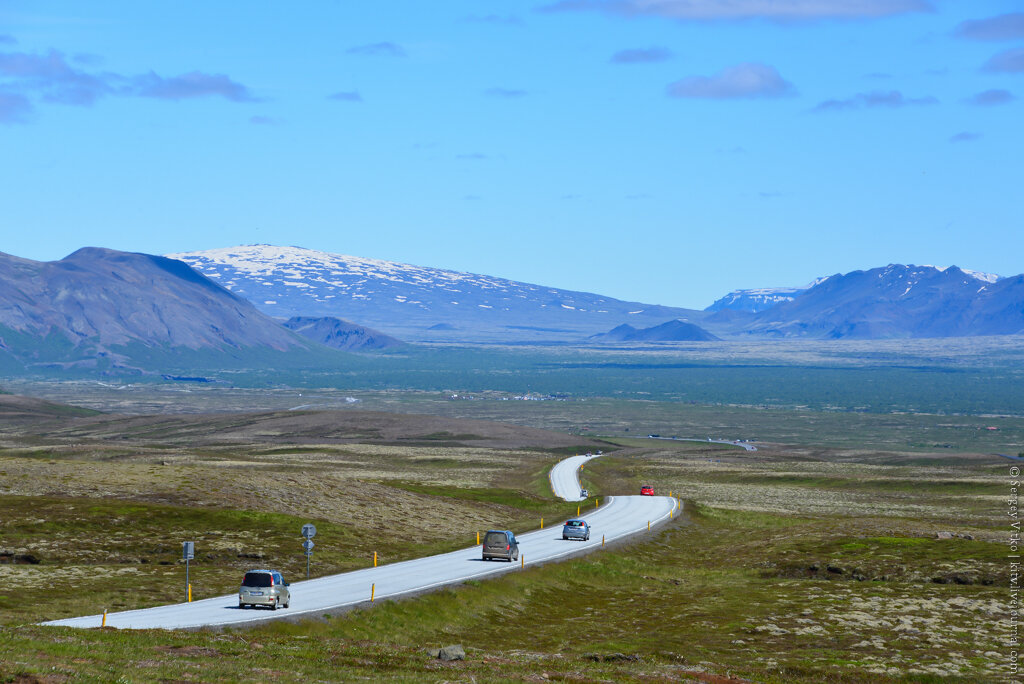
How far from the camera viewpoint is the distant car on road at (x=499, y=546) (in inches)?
2771

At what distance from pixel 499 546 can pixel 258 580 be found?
21.9 meters

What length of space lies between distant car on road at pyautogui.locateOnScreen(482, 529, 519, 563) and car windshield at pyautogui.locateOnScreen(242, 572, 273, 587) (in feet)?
70.7

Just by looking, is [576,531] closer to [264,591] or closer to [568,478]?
[264,591]

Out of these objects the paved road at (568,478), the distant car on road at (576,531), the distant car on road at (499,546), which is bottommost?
the paved road at (568,478)

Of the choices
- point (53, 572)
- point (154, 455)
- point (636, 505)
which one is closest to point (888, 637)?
point (53, 572)

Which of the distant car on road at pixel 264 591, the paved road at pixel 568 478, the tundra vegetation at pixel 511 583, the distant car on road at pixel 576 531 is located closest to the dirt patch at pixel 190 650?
the tundra vegetation at pixel 511 583

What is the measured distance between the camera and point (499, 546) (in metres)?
70.4

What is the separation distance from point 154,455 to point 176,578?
3879 inches

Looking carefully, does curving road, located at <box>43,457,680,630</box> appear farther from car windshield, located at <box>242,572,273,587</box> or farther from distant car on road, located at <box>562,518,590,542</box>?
car windshield, located at <box>242,572,273,587</box>

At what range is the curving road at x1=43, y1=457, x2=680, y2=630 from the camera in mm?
48219

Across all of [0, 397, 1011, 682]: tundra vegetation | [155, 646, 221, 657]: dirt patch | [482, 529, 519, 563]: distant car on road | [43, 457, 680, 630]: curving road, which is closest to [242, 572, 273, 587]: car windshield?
[43, 457, 680, 630]: curving road

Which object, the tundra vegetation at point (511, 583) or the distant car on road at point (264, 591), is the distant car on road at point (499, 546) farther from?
the distant car on road at point (264, 591)

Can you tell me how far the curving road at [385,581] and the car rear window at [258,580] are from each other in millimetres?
1156

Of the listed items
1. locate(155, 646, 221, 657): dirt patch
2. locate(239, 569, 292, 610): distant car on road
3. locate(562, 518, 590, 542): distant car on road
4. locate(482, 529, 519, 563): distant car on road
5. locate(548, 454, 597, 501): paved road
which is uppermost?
locate(155, 646, 221, 657): dirt patch
